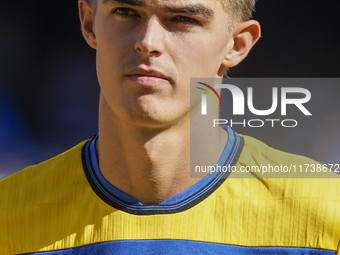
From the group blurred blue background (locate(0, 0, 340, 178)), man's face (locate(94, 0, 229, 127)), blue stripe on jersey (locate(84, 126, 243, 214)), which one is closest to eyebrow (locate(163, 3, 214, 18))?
man's face (locate(94, 0, 229, 127))

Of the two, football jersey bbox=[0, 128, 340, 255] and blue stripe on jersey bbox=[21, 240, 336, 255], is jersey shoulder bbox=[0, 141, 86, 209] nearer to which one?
football jersey bbox=[0, 128, 340, 255]

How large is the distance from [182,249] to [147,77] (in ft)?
2.13

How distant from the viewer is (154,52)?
1.40 meters

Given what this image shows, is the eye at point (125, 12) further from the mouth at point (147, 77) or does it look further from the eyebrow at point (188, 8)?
the mouth at point (147, 77)

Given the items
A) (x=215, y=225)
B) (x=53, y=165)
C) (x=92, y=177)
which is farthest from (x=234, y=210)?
(x=53, y=165)

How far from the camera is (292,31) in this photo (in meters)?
3.41

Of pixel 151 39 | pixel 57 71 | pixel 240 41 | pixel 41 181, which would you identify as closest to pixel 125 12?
pixel 151 39

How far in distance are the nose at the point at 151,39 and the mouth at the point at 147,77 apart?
56 millimetres

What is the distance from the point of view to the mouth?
141cm

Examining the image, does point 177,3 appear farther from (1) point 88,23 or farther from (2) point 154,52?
(1) point 88,23

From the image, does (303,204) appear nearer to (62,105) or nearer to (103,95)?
(103,95)

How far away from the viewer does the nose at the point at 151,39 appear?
1.38 m

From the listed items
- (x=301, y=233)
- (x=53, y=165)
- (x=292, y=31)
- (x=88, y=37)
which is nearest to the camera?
(x=301, y=233)

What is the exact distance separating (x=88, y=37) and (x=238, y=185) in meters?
0.85
